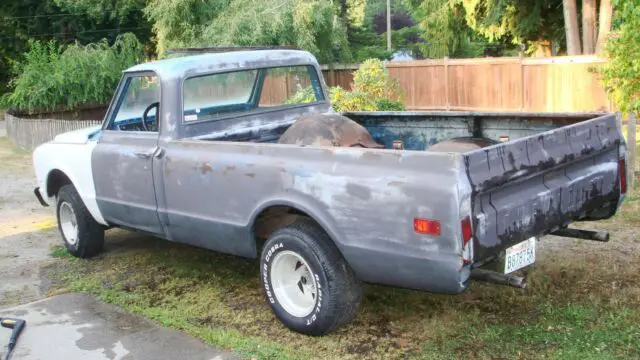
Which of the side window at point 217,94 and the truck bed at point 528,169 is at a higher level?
the side window at point 217,94

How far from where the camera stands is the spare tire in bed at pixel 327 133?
5.07 meters

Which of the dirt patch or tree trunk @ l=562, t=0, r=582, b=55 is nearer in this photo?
the dirt patch

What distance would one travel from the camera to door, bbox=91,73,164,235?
544 cm

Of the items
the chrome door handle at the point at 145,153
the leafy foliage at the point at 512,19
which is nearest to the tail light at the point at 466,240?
the chrome door handle at the point at 145,153

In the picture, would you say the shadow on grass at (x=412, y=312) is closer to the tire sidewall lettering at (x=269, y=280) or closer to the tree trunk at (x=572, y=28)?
the tire sidewall lettering at (x=269, y=280)

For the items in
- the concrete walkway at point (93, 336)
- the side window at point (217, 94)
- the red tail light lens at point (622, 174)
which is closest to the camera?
the concrete walkway at point (93, 336)

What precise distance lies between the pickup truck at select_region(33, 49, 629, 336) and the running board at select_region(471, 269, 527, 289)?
1 cm

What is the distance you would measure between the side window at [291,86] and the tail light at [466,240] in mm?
2965

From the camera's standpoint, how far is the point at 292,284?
182 inches

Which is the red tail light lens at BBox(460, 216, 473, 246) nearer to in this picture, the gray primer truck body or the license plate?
the gray primer truck body

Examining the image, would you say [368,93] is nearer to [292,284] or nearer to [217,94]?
[217,94]

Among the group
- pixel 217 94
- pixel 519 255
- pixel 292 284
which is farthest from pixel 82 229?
pixel 519 255

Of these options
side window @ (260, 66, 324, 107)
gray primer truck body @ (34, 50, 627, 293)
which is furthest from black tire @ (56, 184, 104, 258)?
side window @ (260, 66, 324, 107)

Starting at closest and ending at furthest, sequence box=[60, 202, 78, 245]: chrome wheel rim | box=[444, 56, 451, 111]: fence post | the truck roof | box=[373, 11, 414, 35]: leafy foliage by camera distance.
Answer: the truck roof, box=[60, 202, 78, 245]: chrome wheel rim, box=[444, 56, 451, 111]: fence post, box=[373, 11, 414, 35]: leafy foliage
